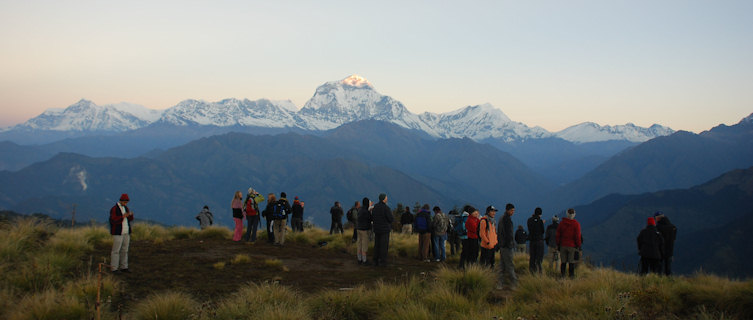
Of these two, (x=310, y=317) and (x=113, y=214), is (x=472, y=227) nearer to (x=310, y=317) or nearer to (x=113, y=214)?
(x=310, y=317)

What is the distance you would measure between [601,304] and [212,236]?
14.9m

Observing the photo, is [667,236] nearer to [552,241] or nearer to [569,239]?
[552,241]

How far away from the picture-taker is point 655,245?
13.5 m

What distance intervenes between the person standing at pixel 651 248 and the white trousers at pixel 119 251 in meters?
13.1

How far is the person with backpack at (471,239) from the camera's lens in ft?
43.5

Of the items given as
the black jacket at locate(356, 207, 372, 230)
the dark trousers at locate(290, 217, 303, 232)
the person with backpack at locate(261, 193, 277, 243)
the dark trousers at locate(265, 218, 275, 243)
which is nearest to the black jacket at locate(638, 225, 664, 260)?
the black jacket at locate(356, 207, 372, 230)

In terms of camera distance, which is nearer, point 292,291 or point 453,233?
point 292,291

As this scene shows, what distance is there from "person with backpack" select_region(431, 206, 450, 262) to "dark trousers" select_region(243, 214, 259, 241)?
21.0ft

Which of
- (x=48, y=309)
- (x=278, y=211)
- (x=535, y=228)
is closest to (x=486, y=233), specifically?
(x=535, y=228)

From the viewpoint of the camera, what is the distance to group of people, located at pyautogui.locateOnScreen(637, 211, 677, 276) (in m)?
13.5

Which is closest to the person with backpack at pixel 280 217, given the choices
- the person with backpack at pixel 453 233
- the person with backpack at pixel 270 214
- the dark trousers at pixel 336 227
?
the person with backpack at pixel 270 214

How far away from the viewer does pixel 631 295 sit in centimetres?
904

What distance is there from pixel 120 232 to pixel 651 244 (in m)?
13.5

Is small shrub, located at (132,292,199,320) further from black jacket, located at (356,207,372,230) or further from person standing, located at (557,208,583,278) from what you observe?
person standing, located at (557,208,583,278)
